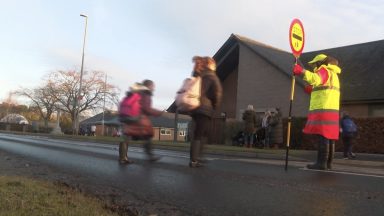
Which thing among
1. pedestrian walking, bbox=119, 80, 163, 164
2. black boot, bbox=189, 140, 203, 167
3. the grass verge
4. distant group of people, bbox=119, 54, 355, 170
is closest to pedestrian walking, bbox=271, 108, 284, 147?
distant group of people, bbox=119, 54, 355, 170

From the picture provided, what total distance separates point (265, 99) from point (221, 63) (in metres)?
4.56

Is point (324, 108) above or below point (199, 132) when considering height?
above

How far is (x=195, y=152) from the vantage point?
859 centimetres

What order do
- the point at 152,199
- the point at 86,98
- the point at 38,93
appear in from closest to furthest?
the point at 152,199 → the point at 86,98 → the point at 38,93

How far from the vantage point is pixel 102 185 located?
24.7ft

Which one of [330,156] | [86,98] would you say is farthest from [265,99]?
[86,98]

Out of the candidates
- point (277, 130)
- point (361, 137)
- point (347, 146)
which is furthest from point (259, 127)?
point (347, 146)

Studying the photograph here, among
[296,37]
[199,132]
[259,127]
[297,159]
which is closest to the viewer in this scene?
[199,132]

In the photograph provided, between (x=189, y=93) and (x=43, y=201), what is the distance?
2.76 meters

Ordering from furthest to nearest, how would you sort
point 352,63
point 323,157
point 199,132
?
point 352,63 < point 323,157 < point 199,132

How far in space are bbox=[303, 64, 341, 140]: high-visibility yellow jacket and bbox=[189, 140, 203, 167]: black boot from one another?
2314 millimetres

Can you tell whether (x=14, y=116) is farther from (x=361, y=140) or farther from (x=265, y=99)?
(x=361, y=140)

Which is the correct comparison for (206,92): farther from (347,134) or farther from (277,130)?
(277,130)

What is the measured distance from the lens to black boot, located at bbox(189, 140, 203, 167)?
8.34m
